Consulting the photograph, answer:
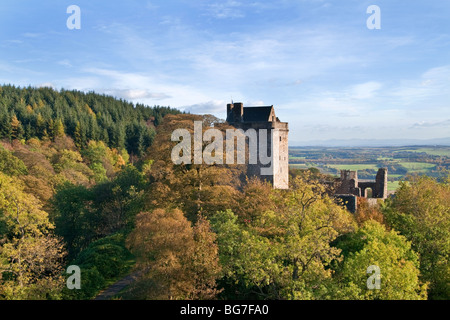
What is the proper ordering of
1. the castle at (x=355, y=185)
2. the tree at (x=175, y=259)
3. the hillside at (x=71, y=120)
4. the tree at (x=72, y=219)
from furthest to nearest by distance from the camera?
the hillside at (x=71, y=120) → the castle at (x=355, y=185) → the tree at (x=72, y=219) → the tree at (x=175, y=259)

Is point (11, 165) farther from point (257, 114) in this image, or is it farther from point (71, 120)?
point (71, 120)

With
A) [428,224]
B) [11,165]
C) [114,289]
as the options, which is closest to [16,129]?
[11,165]

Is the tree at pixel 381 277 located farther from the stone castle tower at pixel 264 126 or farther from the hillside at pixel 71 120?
the hillside at pixel 71 120

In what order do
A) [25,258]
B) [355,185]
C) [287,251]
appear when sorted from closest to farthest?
[287,251] < [25,258] < [355,185]

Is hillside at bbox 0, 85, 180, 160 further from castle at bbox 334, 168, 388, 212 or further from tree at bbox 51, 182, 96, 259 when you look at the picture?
castle at bbox 334, 168, 388, 212

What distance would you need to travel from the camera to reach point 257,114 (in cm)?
4444

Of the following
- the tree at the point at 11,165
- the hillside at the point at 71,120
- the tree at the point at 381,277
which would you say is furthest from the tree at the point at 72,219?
the hillside at the point at 71,120

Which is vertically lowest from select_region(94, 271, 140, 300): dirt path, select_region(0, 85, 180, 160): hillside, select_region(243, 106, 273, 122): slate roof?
select_region(94, 271, 140, 300): dirt path

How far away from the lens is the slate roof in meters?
44.0

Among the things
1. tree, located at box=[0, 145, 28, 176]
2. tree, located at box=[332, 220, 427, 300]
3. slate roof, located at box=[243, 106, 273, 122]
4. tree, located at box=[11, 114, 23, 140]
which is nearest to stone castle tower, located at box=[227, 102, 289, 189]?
slate roof, located at box=[243, 106, 273, 122]

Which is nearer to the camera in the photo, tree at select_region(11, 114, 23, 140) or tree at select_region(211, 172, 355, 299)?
tree at select_region(211, 172, 355, 299)

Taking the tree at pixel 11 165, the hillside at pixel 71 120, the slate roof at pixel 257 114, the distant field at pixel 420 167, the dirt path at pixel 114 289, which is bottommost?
the dirt path at pixel 114 289

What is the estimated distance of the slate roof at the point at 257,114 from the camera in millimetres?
44031
